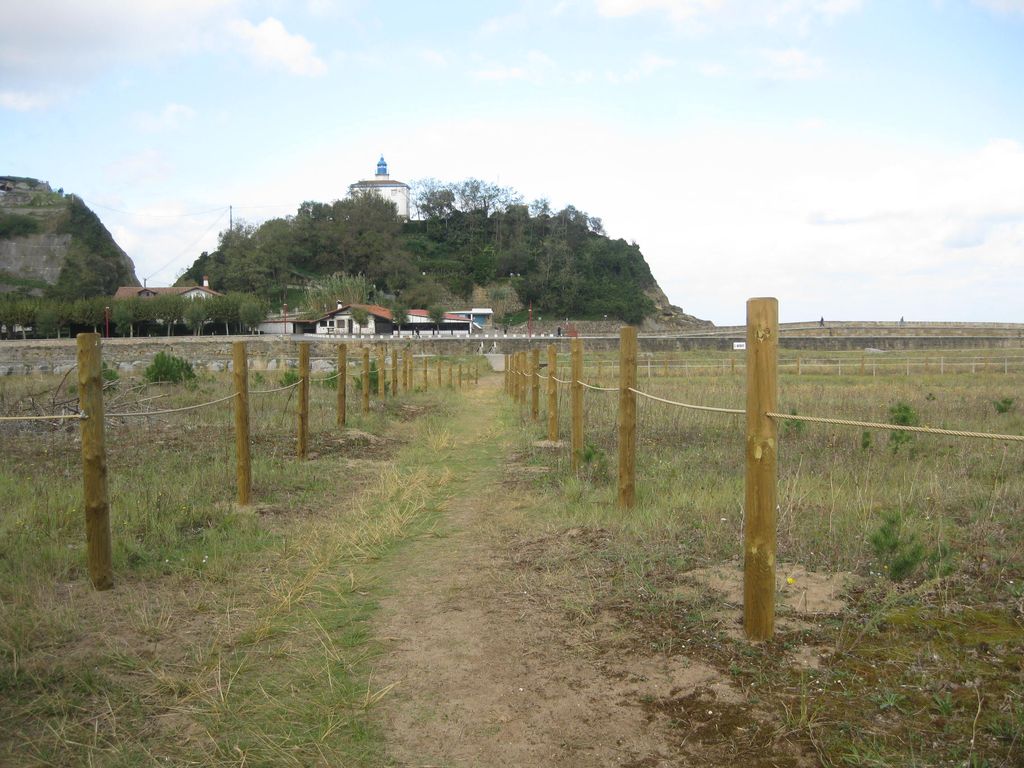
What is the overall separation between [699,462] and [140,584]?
5314mm

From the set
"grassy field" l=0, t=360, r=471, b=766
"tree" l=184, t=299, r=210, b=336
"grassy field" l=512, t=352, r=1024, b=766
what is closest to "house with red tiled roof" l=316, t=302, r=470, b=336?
"tree" l=184, t=299, r=210, b=336

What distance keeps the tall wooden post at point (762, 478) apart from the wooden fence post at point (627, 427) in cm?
250

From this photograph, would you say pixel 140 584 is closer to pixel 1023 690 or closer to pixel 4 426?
pixel 1023 690

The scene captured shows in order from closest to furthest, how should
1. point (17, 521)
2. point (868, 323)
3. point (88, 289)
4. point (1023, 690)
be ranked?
point (1023, 690), point (17, 521), point (868, 323), point (88, 289)

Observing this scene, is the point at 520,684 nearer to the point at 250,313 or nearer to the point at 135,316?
the point at 250,313

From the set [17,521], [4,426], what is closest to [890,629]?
[17,521]

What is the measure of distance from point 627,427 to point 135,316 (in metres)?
67.4

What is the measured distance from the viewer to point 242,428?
274 inches

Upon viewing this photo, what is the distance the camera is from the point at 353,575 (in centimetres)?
493

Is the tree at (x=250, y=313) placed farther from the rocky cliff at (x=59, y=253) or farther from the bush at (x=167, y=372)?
the bush at (x=167, y=372)

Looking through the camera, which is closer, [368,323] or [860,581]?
[860,581]

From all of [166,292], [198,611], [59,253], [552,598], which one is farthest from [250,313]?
[552,598]

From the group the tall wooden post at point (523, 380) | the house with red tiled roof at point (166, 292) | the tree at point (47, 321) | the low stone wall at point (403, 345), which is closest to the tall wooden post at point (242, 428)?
the tall wooden post at point (523, 380)

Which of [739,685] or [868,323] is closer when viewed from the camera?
[739,685]
